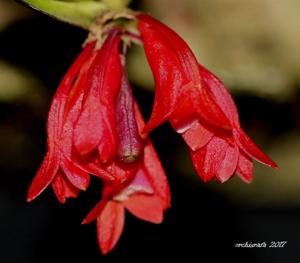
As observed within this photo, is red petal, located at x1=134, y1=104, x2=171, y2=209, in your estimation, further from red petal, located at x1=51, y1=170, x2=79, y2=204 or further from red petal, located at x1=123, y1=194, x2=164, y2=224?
red petal, located at x1=51, y1=170, x2=79, y2=204

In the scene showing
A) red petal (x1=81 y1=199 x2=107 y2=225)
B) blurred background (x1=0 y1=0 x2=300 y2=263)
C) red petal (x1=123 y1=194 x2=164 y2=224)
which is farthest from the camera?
blurred background (x1=0 y1=0 x2=300 y2=263)

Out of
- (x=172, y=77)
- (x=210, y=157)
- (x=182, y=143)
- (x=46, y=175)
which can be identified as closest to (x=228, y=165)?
(x=210, y=157)

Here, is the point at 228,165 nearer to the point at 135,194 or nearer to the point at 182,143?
the point at 135,194

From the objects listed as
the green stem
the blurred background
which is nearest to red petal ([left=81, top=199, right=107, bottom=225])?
the green stem

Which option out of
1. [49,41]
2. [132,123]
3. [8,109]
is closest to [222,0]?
[49,41]

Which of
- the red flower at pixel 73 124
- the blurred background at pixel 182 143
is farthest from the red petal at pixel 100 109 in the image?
the blurred background at pixel 182 143

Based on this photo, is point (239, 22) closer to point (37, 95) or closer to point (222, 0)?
point (222, 0)
